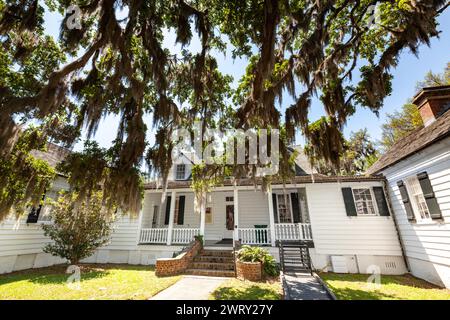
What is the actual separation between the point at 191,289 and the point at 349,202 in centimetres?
785

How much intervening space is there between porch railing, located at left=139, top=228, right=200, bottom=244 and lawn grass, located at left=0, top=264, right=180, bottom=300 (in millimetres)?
2811

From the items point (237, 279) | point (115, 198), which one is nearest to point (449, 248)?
point (237, 279)

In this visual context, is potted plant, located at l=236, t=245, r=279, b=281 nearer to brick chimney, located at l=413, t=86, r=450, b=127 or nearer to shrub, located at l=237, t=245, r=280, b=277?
shrub, located at l=237, t=245, r=280, b=277

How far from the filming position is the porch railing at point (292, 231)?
31.6ft

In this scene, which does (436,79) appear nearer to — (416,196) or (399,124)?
(399,124)

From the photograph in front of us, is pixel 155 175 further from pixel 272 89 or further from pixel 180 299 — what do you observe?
pixel 272 89

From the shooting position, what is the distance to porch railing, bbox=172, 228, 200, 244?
10.6 metres

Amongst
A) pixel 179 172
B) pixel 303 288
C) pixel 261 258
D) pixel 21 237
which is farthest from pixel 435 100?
pixel 21 237

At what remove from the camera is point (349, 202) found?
31.0 feet

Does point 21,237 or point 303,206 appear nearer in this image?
point 21,237

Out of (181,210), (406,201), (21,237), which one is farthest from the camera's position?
(181,210)

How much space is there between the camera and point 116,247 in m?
10.9

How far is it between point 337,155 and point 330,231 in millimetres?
5132

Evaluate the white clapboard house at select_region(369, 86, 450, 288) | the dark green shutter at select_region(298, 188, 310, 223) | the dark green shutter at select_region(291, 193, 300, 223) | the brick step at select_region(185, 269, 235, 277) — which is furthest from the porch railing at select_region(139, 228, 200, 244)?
the white clapboard house at select_region(369, 86, 450, 288)
